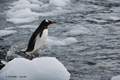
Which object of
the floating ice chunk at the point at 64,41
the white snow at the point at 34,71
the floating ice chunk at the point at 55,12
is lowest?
the floating ice chunk at the point at 64,41

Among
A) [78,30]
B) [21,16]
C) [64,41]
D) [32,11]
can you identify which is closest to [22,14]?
[21,16]

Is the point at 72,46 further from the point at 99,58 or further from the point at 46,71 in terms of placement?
the point at 46,71

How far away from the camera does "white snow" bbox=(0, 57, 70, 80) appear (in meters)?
3.44

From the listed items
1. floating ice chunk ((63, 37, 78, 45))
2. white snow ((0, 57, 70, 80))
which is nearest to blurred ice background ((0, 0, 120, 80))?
floating ice chunk ((63, 37, 78, 45))

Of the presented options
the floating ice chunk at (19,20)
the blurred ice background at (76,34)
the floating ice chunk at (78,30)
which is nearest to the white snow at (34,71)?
the blurred ice background at (76,34)

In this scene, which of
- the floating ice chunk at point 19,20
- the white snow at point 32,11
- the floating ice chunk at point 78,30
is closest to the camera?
the floating ice chunk at point 78,30

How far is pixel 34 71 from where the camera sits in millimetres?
3475

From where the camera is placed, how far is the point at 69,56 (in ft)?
16.3

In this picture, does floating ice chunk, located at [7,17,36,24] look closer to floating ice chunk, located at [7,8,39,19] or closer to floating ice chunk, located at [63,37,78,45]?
floating ice chunk, located at [7,8,39,19]

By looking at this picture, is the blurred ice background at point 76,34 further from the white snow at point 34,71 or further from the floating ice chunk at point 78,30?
the white snow at point 34,71

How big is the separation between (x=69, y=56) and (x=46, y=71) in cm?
154

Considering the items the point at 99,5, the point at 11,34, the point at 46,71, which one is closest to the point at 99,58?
the point at 46,71

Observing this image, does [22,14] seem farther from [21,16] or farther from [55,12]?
[55,12]

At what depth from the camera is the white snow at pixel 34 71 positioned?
3.44 metres
